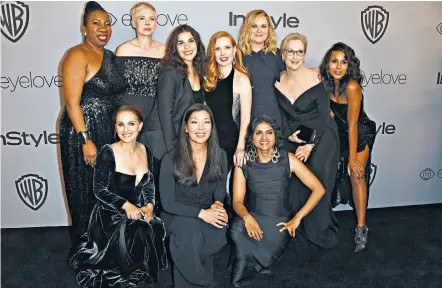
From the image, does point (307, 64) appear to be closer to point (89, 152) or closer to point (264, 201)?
point (264, 201)

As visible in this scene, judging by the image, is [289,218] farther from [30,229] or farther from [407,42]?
[30,229]

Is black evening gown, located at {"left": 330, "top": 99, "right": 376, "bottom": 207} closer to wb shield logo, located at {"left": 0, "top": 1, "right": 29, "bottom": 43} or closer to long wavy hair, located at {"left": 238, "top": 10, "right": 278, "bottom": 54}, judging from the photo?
long wavy hair, located at {"left": 238, "top": 10, "right": 278, "bottom": 54}

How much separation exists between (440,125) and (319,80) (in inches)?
64.1

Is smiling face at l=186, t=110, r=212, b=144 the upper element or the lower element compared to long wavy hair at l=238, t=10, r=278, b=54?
lower

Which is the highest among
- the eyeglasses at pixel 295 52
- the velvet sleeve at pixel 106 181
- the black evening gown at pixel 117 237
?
the eyeglasses at pixel 295 52

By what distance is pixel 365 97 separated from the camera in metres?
4.17

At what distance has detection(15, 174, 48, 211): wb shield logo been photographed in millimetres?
3969

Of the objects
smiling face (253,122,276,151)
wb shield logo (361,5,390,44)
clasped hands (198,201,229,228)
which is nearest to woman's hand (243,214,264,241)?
clasped hands (198,201,229,228)

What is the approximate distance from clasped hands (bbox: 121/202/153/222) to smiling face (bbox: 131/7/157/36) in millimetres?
1284

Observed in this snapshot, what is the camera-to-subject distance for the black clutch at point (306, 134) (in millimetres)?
3594

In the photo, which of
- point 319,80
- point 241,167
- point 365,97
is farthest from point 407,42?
point 241,167

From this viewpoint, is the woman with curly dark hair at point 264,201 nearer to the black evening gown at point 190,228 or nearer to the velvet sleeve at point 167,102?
the black evening gown at point 190,228

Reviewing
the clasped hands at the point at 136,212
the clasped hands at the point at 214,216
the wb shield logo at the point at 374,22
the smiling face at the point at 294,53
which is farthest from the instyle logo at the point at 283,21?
the clasped hands at the point at 136,212

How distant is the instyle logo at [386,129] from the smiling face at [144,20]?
2.39 meters
